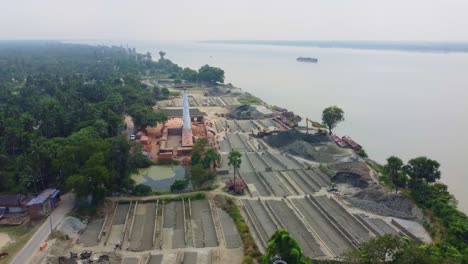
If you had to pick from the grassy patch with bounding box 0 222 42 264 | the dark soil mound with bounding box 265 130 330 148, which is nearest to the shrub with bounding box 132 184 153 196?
the grassy patch with bounding box 0 222 42 264

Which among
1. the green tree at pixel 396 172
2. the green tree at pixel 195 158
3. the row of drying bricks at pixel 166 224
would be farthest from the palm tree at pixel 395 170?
the green tree at pixel 195 158

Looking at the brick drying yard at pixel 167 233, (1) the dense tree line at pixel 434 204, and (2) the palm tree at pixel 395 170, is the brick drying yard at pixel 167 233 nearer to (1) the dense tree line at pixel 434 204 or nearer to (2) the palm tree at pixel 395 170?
(1) the dense tree line at pixel 434 204

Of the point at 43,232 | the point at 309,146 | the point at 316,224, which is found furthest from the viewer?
the point at 309,146

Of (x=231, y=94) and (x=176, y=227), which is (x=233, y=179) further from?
(x=231, y=94)

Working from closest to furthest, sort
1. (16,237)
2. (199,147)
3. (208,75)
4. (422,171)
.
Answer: (16,237) → (422,171) → (199,147) → (208,75)

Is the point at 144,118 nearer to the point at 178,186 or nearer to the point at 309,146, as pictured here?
the point at 178,186

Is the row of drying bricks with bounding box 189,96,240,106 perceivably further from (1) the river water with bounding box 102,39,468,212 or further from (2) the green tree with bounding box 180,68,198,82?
(2) the green tree with bounding box 180,68,198,82

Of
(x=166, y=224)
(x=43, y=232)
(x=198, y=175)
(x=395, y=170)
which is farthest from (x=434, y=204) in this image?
(x=43, y=232)
